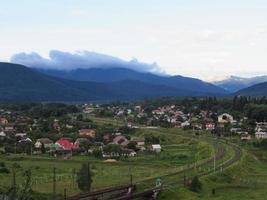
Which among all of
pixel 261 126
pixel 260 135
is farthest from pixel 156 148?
pixel 261 126

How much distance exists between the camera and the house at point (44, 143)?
7619 cm

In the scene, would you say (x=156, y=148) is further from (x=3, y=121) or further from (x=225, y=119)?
(x=3, y=121)

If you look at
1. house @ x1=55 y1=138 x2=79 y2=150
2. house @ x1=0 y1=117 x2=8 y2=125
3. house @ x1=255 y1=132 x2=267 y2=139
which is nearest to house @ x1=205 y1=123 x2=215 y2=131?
house @ x1=255 y1=132 x2=267 y2=139

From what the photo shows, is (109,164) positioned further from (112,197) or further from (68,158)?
(112,197)

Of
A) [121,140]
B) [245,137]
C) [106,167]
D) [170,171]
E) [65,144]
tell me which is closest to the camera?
[170,171]

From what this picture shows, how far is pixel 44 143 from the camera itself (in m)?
77.8

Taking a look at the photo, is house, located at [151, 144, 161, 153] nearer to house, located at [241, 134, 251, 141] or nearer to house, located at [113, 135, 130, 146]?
house, located at [113, 135, 130, 146]

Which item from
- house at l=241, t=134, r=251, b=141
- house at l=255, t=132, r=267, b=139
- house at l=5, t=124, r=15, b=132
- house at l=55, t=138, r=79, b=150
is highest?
house at l=5, t=124, r=15, b=132

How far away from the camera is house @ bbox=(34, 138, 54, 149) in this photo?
250 feet

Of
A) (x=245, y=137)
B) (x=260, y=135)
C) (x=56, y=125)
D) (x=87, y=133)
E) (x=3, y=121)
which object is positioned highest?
(x=3, y=121)

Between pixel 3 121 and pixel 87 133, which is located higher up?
pixel 3 121

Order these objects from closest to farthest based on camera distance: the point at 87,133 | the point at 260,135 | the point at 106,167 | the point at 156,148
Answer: the point at 106,167 < the point at 156,148 < the point at 260,135 < the point at 87,133

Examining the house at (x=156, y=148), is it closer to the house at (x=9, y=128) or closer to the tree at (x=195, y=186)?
the tree at (x=195, y=186)

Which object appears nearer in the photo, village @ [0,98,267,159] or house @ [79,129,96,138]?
village @ [0,98,267,159]
